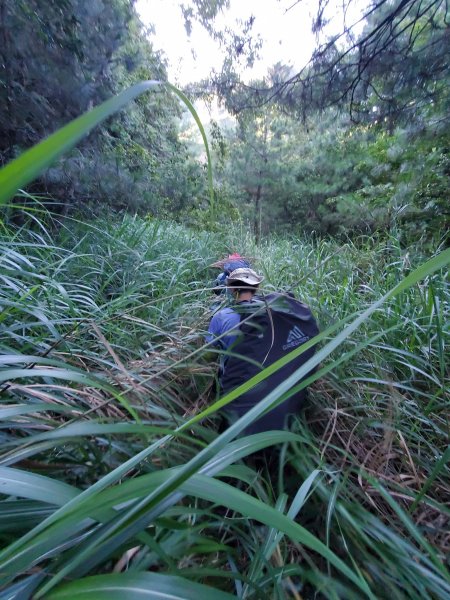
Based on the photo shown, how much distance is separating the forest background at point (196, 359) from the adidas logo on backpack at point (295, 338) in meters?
0.21

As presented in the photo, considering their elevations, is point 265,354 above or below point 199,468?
above

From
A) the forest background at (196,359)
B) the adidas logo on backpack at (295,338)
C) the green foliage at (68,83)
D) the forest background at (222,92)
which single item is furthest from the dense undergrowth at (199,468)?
the forest background at (222,92)

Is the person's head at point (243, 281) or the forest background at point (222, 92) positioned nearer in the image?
the person's head at point (243, 281)


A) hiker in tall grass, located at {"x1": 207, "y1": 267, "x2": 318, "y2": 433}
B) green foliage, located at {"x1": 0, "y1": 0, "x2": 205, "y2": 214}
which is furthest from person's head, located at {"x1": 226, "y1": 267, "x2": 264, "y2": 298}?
green foliage, located at {"x1": 0, "y1": 0, "x2": 205, "y2": 214}

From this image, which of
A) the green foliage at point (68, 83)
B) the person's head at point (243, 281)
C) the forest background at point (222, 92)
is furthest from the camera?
the forest background at point (222, 92)

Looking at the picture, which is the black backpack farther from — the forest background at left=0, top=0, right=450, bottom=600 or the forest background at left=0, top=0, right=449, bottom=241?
the forest background at left=0, top=0, right=449, bottom=241

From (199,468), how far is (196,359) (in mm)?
743

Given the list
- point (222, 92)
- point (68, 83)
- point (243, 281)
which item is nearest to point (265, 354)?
point (243, 281)

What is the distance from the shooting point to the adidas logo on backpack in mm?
1232

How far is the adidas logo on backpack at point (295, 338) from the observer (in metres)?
1.23

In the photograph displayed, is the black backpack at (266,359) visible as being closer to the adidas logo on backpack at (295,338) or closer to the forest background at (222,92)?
the adidas logo on backpack at (295,338)

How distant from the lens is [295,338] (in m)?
1.25

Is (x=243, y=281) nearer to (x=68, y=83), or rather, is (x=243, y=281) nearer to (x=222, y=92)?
(x=68, y=83)

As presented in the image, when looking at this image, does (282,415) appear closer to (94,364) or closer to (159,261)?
(94,364)
